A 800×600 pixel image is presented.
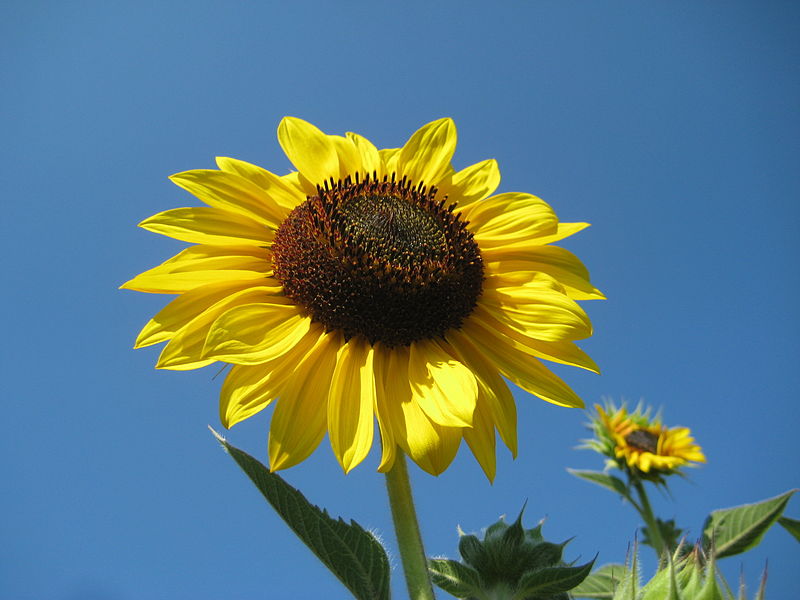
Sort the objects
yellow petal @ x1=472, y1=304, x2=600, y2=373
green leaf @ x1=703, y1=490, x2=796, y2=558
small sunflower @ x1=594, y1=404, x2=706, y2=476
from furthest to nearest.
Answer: small sunflower @ x1=594, y1=404, x2=706, y2=476 → green leaf @ x1=703, y1=490, x2=796, y2=558 → yellow petal @ x1=472, y1=304, x2=600, y2=373

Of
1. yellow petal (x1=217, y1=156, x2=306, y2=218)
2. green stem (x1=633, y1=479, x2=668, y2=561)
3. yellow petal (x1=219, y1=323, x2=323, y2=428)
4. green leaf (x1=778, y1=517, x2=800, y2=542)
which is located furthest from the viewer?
green stem (x1=633, y1=479, x2=668, y2=561)

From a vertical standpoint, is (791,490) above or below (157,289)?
above

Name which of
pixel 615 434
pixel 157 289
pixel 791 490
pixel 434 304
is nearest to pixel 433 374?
pixel 434 304

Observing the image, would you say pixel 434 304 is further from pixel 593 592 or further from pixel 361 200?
pixel 593 592

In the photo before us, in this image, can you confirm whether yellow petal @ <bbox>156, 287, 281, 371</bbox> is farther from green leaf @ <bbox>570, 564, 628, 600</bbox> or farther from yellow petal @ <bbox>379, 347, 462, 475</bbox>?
green leaf @ <bbox>570, 564, 628, 600</bbox>

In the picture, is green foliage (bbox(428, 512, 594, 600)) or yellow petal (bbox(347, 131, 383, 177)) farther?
yellow petal (bbox(347, 131, 383, 177))

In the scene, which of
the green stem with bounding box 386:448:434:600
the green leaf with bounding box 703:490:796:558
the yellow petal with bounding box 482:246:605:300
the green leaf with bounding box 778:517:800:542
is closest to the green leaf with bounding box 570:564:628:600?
the green leaf with bounding box 703:490:796:558

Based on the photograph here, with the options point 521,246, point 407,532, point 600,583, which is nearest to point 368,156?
point 521,246

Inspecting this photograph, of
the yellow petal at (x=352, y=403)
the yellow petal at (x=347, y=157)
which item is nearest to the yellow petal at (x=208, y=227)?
the yellow petal at (x=347, y=157)

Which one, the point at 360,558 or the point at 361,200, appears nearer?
the point at 360,558
